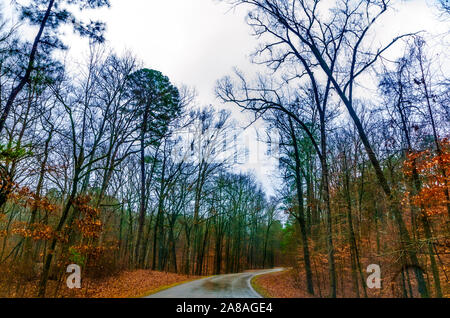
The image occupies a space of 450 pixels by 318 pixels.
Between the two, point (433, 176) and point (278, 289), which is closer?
point (433, 176)

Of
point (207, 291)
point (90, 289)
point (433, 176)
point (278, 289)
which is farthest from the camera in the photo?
point (278, 289)

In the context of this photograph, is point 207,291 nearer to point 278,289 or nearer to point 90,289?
point 278,289

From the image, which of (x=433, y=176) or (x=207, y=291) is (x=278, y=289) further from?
(x=433, y=176)

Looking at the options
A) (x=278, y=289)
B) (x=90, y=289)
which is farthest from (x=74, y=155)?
(x=278, y=289)

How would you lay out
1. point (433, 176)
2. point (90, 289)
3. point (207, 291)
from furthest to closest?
1. point (90, 289)
2. point (207, 291)
3. point (433, 176)

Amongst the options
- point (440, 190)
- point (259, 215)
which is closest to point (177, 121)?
point (440, 190)

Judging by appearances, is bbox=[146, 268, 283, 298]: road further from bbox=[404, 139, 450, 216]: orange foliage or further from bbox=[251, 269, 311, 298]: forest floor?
bbox=[404, 139, 450, 216]: orange foliage

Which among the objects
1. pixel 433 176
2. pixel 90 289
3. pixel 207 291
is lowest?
pixel 90 289

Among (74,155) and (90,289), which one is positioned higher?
(74,155)

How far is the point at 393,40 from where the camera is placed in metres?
8.79

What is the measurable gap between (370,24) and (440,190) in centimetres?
679
